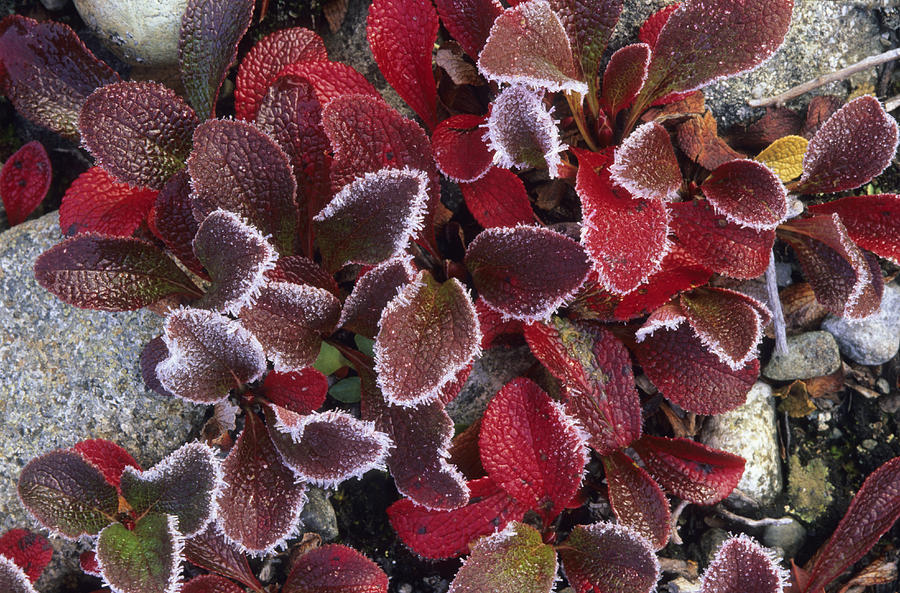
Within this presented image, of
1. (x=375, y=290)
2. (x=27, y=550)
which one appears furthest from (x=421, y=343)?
(x=27, y=550)

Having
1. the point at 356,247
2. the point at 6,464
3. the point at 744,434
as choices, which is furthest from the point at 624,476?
the point at 6,464

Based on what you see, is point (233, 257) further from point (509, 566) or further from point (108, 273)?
point (509, 566)

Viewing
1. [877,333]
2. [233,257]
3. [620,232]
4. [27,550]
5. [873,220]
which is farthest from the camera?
[877,333]

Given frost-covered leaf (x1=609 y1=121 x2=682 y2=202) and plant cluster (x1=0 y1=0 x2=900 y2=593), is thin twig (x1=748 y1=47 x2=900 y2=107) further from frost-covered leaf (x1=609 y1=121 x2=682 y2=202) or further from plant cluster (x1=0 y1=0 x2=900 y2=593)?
frost-covered leaf (x1=609 y1=121 x2=682 y2=202)

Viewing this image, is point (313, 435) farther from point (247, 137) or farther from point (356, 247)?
point (247, 137)

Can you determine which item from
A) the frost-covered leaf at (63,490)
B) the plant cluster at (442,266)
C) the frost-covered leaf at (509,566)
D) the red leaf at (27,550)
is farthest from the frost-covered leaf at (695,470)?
the red leaf at (27,550)

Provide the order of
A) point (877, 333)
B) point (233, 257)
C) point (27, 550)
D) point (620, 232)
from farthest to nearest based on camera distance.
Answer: point (877, 333) → point (27, 550) → point (620, 232) → point (233, 257)
